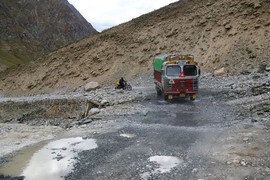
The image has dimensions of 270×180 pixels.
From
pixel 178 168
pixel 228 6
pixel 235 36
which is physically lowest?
pixel 178 168

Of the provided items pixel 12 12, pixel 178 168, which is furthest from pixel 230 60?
pixel 12 12

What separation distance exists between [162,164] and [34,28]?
454 feet

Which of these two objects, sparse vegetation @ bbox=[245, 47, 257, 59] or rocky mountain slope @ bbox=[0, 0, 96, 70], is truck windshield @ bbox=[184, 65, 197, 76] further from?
rocky mountain slope @ bbox=[0, 0, 96, 70]

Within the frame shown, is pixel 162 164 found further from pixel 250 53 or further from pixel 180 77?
pixel 250 53

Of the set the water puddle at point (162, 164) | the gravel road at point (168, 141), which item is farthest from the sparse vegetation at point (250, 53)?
the water puddle at point (162, 164)

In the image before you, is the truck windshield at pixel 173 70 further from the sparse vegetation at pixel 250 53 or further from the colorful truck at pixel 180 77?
the sparse vegetation at pixel 250 53

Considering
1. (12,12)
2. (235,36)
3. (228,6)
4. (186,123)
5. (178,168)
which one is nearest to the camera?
(178,168)

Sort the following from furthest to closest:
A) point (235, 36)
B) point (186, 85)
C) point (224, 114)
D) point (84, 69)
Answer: point (84, 69)
point (235, 36)
point (186, 85)
point (224, 114)

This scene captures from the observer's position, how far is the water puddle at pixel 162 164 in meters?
11.6

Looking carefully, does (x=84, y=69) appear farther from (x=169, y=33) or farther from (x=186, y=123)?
(x=186, y=123)

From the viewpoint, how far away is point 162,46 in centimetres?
4688

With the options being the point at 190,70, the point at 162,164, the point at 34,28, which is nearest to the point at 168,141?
the point at 162,164

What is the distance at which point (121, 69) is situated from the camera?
152 feet

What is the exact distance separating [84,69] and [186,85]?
85.8 ft
